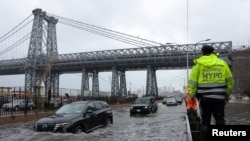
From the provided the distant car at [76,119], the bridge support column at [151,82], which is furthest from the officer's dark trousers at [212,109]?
the bridge support column at [151,82]

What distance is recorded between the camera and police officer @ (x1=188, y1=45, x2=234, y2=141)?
21.5ft

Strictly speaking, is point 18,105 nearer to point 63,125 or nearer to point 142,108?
point 142,108

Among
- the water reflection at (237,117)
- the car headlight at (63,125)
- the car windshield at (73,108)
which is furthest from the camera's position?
the water reflection at (237,117)

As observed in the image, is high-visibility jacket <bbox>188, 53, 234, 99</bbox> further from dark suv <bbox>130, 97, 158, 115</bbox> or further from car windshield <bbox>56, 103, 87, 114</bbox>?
dark suv <bbox>130, 97, 158, 115</bbox>

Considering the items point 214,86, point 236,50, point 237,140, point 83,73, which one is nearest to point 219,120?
point 214,86

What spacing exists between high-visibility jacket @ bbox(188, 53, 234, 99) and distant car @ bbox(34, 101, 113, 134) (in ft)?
28.3

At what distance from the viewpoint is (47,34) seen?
103 meters

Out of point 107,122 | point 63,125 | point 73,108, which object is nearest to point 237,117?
point 107,122

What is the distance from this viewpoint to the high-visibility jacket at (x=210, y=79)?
6.58 metres

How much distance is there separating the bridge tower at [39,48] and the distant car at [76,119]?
8277 centimetres

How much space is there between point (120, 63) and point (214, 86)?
91891 millimetres

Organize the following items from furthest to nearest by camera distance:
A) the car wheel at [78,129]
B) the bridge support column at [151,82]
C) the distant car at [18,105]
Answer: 1. the bridge support column at [151,82]
2. the distant car at [18,105]
3. the car wheel at [78,129]

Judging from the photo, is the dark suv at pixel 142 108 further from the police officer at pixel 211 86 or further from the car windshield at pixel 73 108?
the police officer at pixel 211 86

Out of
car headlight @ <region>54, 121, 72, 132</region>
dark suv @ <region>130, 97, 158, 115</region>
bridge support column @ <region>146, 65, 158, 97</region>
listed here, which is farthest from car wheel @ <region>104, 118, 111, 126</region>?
bridge support column @ <region>146, 65, 158, 97</region>
